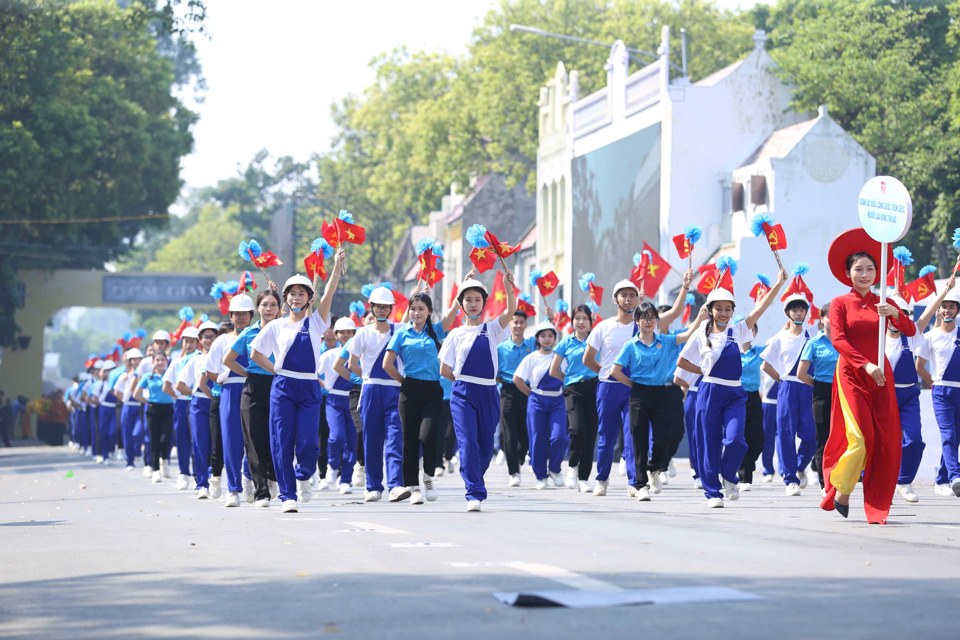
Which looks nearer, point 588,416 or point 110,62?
point 588,416

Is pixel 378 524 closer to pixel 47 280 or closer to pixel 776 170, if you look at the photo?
pixel 776 170

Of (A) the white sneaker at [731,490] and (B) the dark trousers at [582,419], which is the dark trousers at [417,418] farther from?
(B) the dark trousers at [582,419]

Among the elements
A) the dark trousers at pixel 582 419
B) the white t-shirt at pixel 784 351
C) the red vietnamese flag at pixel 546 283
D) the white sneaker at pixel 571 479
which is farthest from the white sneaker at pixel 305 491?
the red vietnamese flag at pixel 546 283

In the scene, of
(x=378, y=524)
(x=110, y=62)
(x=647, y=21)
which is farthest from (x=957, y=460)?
(x=110, y=62)

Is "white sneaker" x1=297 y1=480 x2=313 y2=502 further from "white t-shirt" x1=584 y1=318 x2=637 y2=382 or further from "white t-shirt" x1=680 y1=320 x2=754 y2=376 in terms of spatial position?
"white t-shirt" x1=680 y1=320 x2=754 y2=376

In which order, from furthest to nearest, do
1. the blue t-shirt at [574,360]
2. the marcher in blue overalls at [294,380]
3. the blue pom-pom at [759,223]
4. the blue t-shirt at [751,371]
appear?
1. the blue t-shirt at [751,371]
2. the blue t-shirt at [574,360]
3. the blue pom-pom at [759,223]
4. the marcher in blue overalls at [294,380]

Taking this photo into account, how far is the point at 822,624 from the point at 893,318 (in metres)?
5.60

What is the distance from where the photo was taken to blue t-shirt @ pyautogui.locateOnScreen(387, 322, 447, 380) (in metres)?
13.6

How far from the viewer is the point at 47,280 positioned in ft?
206

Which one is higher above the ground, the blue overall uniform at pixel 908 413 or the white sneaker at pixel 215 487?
the blue overall uniform at pixel 908 413

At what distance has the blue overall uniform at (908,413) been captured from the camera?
549 inches

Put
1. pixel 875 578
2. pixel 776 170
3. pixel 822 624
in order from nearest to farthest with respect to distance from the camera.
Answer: pixel 822 624, pixel 875 578, pixel 776 170

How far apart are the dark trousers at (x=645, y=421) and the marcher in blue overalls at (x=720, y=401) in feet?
2.19

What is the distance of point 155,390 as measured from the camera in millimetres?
21109
